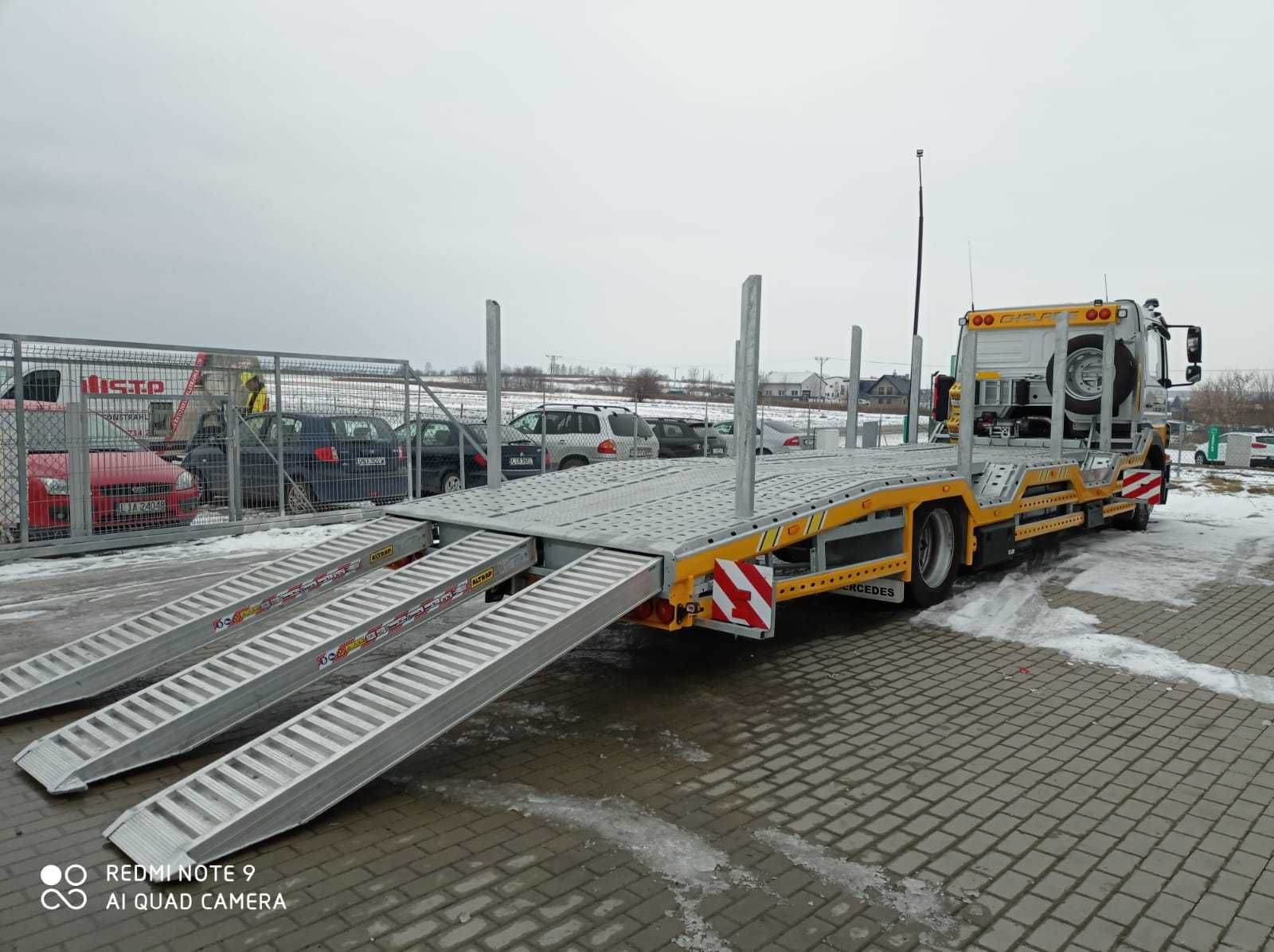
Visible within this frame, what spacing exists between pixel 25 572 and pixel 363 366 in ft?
15.8

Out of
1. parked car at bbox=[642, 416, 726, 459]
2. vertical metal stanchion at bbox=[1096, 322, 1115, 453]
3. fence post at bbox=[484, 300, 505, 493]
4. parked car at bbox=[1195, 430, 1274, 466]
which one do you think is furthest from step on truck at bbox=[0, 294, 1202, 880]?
parked car at bbox=[1195, 430, 1274, 466]

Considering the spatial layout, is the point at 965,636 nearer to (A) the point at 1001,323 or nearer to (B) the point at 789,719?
(B) the point at 789,719

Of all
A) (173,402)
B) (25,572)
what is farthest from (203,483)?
(25,572)

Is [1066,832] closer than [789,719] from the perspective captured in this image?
Yes

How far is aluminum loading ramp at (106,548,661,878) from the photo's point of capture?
3.57m

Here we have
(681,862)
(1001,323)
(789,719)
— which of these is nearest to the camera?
(681,862)

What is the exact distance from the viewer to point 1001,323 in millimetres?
11844

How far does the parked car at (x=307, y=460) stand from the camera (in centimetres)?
1117

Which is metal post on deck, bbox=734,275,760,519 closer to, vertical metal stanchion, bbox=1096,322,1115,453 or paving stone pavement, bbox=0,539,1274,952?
paving stone pavement, bbox=0,539,1274,952

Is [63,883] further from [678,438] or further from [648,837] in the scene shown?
[678,438]

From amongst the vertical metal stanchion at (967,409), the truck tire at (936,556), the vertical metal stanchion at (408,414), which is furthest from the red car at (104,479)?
the vertical metal stanchion at (967,409)

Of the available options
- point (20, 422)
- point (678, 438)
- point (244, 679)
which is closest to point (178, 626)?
point (244, 679)

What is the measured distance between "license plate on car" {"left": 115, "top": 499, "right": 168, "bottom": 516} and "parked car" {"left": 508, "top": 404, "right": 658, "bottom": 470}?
6.81 meters

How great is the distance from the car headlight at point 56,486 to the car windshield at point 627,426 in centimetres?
908
